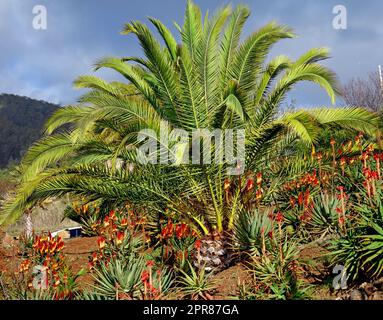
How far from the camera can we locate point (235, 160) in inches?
329

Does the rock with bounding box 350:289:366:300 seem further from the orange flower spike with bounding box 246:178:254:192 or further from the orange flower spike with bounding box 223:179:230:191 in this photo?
the orange flower spike with bounding box 223:179:230:191

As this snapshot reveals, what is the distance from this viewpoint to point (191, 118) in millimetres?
8320

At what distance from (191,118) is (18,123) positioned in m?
70.1

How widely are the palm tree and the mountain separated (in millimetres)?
52296

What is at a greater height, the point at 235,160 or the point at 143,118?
the point at 143,118

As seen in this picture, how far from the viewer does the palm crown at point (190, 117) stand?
8.20 meters

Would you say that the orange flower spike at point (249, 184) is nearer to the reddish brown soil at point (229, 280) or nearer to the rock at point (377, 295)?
the reddish brown soil at point (229, 280)

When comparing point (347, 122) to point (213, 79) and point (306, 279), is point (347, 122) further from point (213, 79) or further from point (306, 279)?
point (306, 279)

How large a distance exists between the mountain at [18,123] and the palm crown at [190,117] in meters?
52.3

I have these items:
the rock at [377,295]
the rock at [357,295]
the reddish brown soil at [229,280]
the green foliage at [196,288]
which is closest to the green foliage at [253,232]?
the reddish brown soil at [229,280]

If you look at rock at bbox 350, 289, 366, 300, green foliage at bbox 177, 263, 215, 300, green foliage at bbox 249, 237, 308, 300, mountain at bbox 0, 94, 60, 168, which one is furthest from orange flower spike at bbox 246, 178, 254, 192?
mountain at bbox 0, 94, 60, 168
